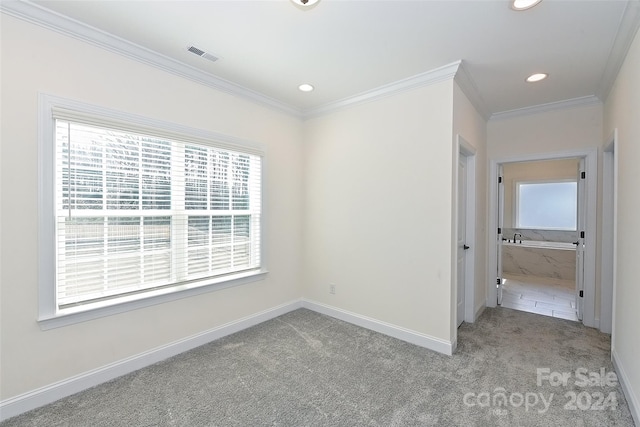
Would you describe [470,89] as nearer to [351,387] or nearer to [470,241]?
[470,241]

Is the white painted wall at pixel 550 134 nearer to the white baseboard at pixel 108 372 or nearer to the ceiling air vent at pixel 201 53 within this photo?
the ceiling air vent at pixel 201 53

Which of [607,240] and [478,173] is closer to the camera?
[607,240]

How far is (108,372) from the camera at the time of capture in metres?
2.22

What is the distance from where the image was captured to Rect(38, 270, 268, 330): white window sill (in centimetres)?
201

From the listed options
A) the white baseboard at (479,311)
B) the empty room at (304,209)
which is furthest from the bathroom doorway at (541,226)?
the empty room at (304,209)

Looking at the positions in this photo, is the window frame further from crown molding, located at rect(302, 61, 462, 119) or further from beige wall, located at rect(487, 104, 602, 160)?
beige wall, located at rect(487, 104, 602, 160)

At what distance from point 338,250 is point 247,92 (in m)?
2.16

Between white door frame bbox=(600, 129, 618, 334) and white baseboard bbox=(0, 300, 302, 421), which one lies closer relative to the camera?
white baseboard bbox=(0, 300, 302, 421)

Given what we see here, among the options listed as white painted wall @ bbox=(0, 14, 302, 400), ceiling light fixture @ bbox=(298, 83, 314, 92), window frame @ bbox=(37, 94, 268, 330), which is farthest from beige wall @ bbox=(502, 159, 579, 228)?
window frame @ bbox=(37, 94, 268, 330)

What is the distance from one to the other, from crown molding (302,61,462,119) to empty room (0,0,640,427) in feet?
0.07

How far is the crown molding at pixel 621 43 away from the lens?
1797 mm

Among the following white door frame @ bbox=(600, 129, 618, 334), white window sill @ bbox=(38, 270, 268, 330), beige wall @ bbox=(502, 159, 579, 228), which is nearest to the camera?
white window sill @ bbox=(38, 270, 268, 330)

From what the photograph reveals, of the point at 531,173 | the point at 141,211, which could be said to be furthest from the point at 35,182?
the point at 531,173

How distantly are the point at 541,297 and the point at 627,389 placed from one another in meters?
2.75
